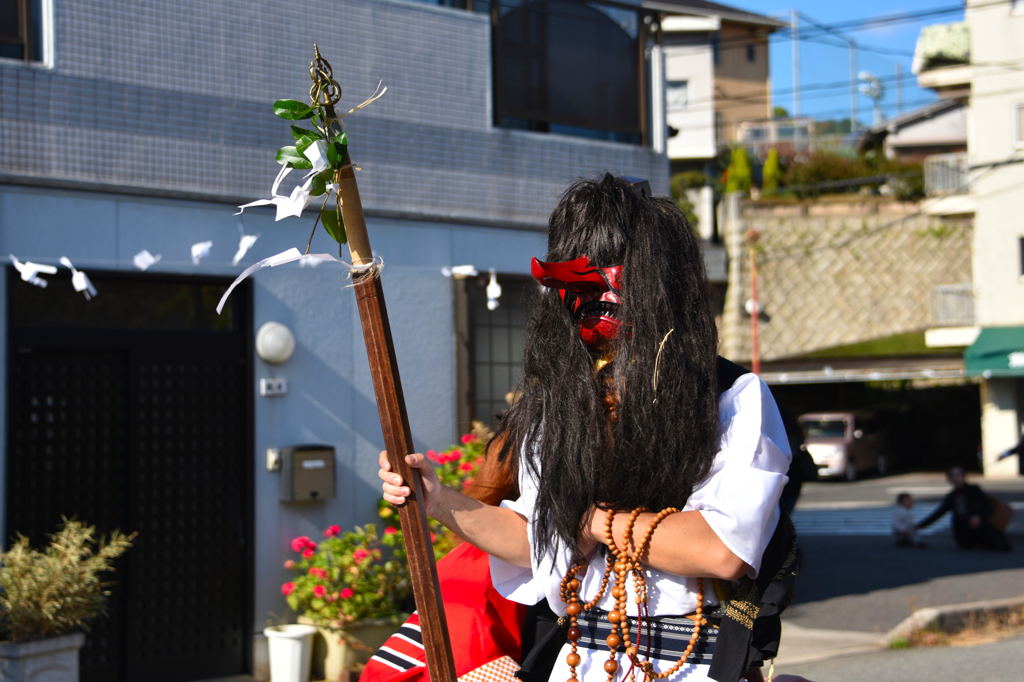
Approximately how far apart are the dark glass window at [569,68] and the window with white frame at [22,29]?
3.40 meters

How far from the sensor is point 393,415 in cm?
233

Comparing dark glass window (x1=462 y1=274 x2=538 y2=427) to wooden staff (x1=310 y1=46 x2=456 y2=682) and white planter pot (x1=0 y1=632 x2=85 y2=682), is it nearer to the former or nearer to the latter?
white planter pot (x1=0 y1=632 x2=85 y2=682)

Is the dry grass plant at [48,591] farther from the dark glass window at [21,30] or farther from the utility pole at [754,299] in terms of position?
the utility pole at [754,299]

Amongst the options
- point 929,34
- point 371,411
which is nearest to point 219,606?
point 371,411

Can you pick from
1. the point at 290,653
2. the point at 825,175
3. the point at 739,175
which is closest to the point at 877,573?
the point at 290,653

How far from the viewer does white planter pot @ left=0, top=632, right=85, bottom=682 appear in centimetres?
607

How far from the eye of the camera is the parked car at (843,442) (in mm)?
29250

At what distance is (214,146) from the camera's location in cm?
766

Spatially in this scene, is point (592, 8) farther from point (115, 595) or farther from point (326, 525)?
point (115, 595)

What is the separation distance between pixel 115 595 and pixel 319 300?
2.29 meters

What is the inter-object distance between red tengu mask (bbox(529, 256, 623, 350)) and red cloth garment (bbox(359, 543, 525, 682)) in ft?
2.23

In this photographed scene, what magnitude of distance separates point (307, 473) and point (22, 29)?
3218mm

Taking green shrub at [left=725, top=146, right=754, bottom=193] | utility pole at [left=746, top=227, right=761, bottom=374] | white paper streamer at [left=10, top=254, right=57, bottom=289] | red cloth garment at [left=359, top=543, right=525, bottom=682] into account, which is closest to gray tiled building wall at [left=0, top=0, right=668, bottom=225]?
white paper streamer at [left=10, top=254, right=57, bottom=289]

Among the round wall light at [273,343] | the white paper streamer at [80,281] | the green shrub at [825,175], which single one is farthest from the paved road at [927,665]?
the green shrub at [825,175]
